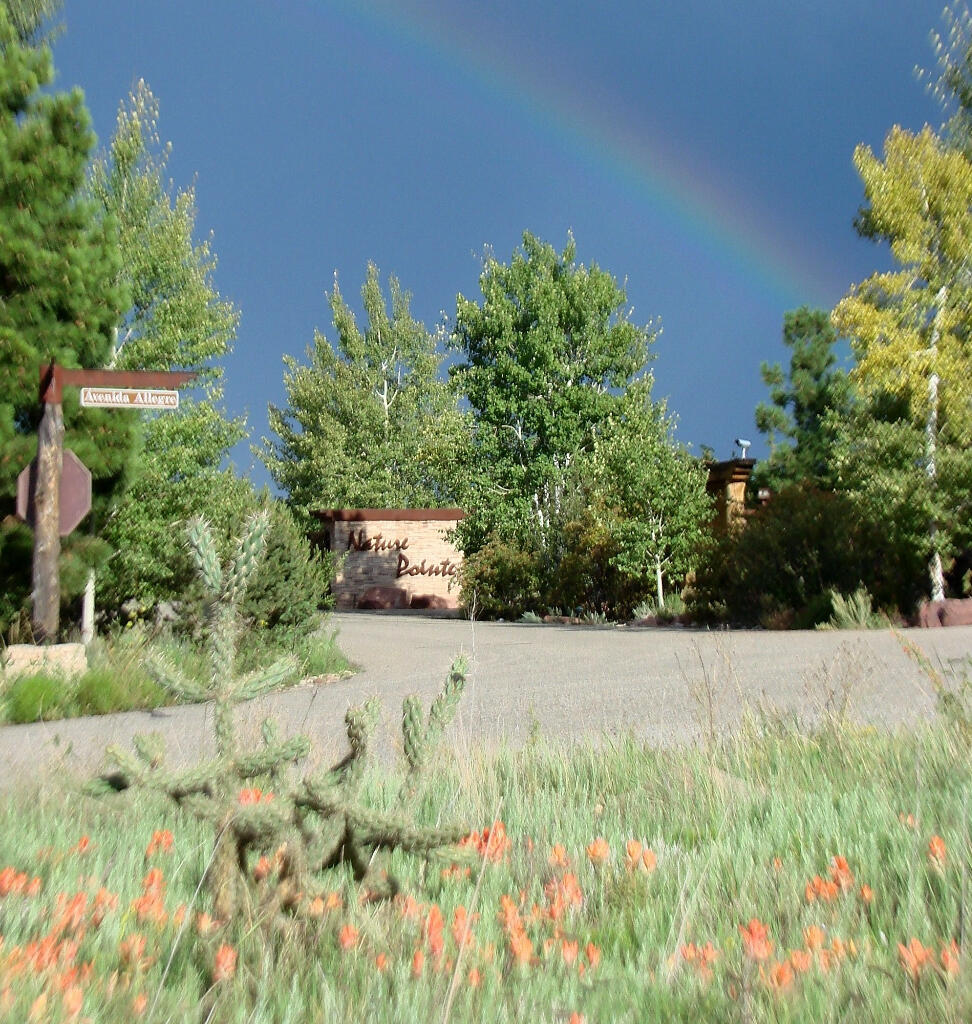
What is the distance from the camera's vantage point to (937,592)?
1717 cm

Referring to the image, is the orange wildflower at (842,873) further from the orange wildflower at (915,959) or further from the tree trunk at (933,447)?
the tree trunk at (933,447)

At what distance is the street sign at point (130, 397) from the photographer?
31.6 ft

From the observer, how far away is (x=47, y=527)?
10.2 meters

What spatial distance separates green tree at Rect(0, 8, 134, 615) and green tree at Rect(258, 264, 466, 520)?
28772mm

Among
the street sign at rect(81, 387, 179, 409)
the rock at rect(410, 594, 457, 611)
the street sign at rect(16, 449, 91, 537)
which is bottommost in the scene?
the rock at rect(410, 594, 457, 611)

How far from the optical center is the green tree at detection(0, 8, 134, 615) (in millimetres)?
10852

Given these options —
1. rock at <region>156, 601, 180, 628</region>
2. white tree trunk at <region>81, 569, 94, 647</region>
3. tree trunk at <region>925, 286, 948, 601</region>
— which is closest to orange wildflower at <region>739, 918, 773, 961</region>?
rock at <region>156, 601, 180, 628</region>

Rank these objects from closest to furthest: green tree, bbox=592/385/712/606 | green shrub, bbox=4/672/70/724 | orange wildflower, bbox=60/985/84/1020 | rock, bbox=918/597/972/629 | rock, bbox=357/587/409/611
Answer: orange wildflower, bbox=60/985/84/1020 → green shrub, bbox=4/672/70/724 → rock, bbox=918/597/972/629 → green tree, bbox=592/385/712/606 → rock, bbox=357/587/409/611

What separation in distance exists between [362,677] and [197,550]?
9.16m

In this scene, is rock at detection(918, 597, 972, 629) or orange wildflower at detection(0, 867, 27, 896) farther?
rock at detection(918, 597, 972, 629)

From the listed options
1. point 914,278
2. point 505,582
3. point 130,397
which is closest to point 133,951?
point 130,397

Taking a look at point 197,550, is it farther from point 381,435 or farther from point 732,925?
point 381,435

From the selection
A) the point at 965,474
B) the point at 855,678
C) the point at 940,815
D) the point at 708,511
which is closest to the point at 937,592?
the point at 965,474

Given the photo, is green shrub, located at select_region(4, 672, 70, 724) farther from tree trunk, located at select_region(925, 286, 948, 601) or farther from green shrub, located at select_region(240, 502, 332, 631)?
tree trunk, located at select_region(925, 286, 948, 601)
